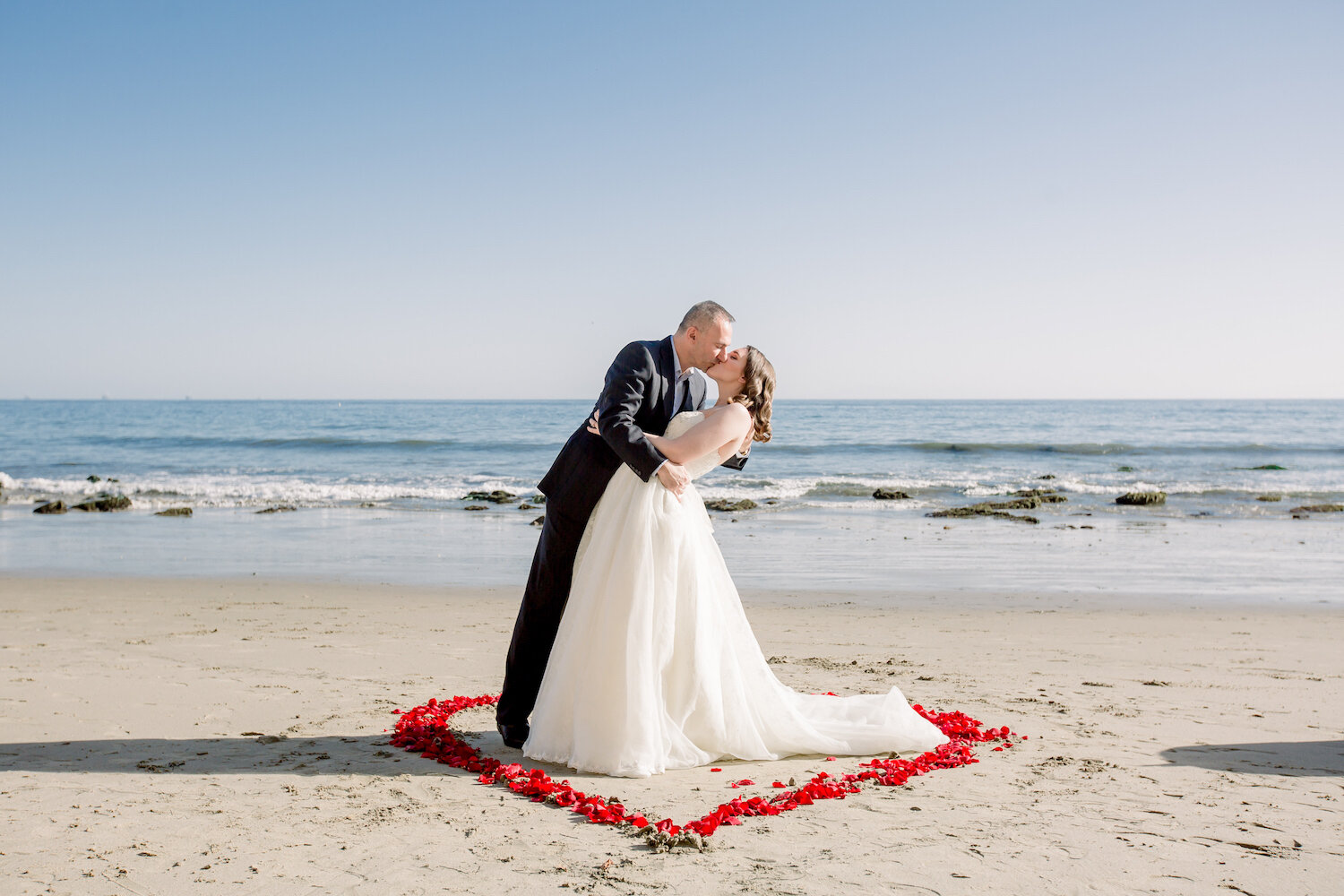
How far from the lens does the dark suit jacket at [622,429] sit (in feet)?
14.6

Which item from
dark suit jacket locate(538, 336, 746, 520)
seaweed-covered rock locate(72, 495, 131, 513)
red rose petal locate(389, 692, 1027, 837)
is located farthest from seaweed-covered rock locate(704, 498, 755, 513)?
dark suit jacket locate(538, 336, 746, 520)

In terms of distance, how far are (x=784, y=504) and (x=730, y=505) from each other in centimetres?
163

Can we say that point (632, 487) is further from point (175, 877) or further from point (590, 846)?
point (175, 877)

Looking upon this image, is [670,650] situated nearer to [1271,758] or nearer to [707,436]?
[707,436]

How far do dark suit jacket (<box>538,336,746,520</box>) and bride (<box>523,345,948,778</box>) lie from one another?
0.35 ft

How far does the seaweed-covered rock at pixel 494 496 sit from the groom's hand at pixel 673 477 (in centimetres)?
1529

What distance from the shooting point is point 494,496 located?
19859 mm

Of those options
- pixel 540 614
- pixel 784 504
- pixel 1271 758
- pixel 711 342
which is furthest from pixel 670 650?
pixel 784 504

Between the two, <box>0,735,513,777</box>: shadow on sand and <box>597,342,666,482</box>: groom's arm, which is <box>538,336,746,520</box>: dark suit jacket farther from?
<box>0,735,513,777</box>: shadow on sand

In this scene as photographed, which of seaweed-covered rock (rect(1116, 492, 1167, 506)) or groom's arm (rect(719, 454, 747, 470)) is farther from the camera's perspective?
seaweed-covered rock (rect(1116, 492, 1167, 506))

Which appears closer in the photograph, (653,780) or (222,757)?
(653,780)

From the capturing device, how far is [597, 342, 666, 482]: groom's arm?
443cm

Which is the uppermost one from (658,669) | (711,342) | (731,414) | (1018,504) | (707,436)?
(711,342)

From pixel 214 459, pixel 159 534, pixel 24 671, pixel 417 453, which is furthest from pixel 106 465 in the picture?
pixel 24 671
